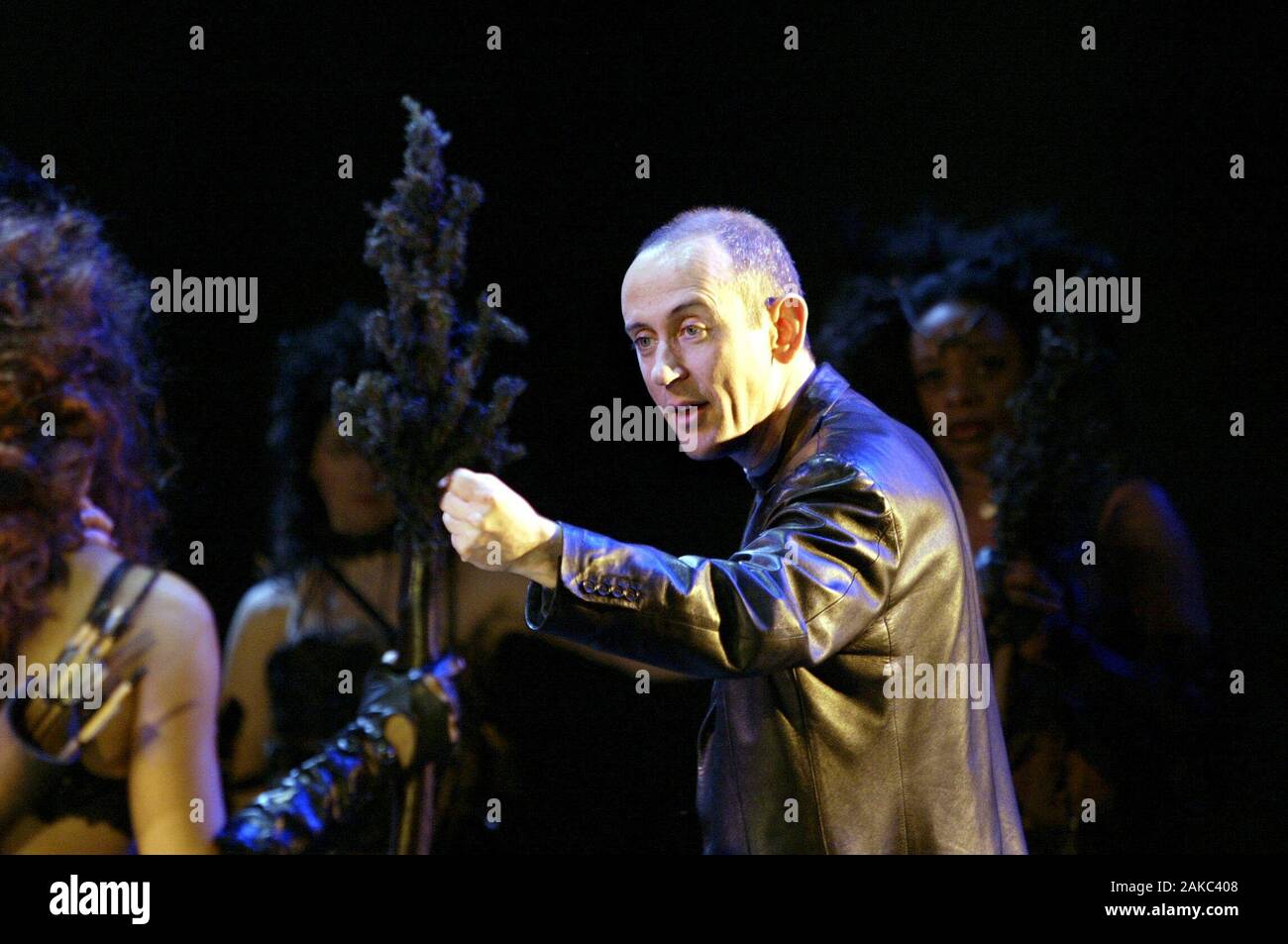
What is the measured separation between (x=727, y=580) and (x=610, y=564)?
15 centimetres

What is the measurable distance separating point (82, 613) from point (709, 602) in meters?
2.16

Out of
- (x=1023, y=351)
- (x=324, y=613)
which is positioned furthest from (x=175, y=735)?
(x=1023, y=351)

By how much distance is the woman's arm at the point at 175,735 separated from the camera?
10.2 feet

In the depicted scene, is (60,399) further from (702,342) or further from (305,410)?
(702,342)

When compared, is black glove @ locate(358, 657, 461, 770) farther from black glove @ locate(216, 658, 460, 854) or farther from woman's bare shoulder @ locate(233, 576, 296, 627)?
woman's bare shoulder @ locate(233, 576, 296, 627)

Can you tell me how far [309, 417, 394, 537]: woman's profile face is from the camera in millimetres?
3957

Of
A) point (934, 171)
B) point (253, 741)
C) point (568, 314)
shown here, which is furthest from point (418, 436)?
point (934, 171)

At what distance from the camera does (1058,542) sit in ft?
13.0

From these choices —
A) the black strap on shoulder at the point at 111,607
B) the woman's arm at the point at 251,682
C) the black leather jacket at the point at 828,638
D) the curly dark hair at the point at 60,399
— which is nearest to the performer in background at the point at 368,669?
the woman's arm at the point at 251,682

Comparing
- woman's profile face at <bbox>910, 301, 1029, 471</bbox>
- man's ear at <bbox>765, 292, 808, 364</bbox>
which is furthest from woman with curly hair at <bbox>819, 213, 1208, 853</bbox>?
man's ear at <bbox>765, 292, 808, 364</bbox>

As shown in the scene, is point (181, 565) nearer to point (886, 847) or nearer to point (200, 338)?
point (200, 338)

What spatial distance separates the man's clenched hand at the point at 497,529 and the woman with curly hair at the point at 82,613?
1807 millimetres

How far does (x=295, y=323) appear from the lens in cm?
396

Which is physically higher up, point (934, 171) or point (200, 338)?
point (934, 171)
